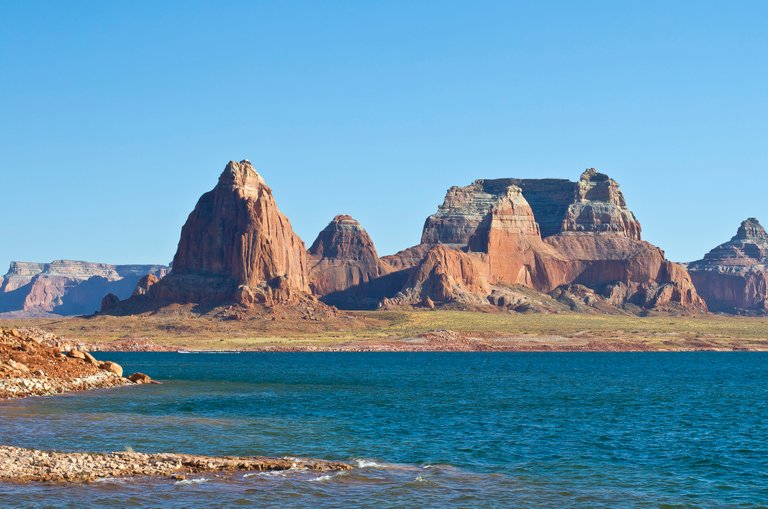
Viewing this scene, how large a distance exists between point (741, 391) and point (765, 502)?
5543 cm

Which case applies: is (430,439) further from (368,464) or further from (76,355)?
(76,355)

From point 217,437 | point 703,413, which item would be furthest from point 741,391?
point 217,437

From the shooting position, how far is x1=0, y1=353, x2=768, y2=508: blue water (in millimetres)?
35719

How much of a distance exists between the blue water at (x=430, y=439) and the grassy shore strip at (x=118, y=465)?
1.10 metres

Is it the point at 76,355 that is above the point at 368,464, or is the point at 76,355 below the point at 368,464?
above

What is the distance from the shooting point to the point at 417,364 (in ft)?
468

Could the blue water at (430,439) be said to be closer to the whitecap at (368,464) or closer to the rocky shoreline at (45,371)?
the whitecap at (368,464)

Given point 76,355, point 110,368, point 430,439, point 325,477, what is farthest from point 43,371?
point 325,477

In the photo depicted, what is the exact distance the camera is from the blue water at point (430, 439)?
35.7 meters

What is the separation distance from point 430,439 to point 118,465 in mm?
17118

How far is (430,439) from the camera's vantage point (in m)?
50.8

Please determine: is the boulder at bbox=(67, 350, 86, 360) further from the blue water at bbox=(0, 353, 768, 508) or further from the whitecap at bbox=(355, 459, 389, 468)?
the whitecap at bbox=(355, 459, 389, 468)

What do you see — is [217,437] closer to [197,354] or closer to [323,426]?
[323,426]

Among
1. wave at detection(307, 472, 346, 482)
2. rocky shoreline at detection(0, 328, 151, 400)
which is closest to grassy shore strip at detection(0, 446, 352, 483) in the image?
wave at detection(307, 472, 346, 482)
